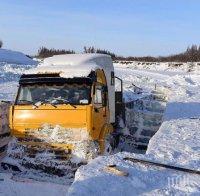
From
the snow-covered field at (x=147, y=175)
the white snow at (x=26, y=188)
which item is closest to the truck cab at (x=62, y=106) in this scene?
the white snow at (x=26, y=188)

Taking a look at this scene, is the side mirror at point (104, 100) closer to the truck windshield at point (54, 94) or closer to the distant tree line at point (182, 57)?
the truck windshield at point (54, 94)

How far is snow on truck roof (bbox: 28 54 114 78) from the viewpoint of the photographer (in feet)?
36.9

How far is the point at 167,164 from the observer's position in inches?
327

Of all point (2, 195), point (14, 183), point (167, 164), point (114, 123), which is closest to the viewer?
point (167, 164)

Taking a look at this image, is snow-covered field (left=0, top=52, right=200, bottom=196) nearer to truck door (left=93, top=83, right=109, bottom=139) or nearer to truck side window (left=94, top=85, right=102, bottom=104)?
truck door (left=93, top=83, right=109, bottom=139)

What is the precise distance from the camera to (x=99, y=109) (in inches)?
443

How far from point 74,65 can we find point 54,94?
1096mm

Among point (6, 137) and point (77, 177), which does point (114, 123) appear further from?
point (77, 177)

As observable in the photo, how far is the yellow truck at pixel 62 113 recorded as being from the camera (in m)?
10.5

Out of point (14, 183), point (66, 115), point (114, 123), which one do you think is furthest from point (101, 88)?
point (14, 183)

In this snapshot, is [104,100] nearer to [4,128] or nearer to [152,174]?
[4,128]

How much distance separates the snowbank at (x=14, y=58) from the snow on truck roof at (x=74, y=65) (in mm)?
36177

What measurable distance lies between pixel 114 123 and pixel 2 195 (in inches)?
212

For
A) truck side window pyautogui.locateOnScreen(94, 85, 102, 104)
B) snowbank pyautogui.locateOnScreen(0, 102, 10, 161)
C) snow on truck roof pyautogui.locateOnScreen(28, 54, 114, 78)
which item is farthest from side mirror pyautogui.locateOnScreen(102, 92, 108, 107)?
snowbank pyautogui.locateOnScreen(0, 102, 10, 161)
